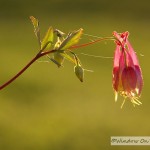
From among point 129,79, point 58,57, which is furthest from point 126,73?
point 58,57

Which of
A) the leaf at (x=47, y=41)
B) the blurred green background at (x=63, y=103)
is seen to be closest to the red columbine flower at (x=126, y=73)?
the leaf at (x=47, y=41)

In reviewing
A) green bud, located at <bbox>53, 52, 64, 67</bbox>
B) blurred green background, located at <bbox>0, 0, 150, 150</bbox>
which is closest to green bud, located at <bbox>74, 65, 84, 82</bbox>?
green bud, located at <bbox>53, 52, 64, 67</bbox>

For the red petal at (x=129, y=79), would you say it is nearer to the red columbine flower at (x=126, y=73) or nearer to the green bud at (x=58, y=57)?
the red columbine flower at (x=126, y=73)

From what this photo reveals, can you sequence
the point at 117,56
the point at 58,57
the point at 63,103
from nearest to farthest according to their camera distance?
the point at 58,57, the point at 117,56, the point at 63,103

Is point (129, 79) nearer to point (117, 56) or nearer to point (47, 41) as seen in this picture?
point (117, 56)

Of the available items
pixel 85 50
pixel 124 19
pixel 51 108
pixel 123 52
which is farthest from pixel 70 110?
pixel 124 19

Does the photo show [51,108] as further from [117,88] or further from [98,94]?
[117,88]

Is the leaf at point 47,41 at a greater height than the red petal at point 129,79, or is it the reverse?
the leaf at point 47,41

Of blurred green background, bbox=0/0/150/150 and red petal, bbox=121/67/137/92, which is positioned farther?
blurred green background, bbox=0/0/150/150

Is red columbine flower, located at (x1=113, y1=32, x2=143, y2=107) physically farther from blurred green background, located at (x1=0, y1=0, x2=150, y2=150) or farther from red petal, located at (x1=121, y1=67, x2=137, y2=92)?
blurred green background, located at (x1=0, y1=0, x2=150, y2=150)
